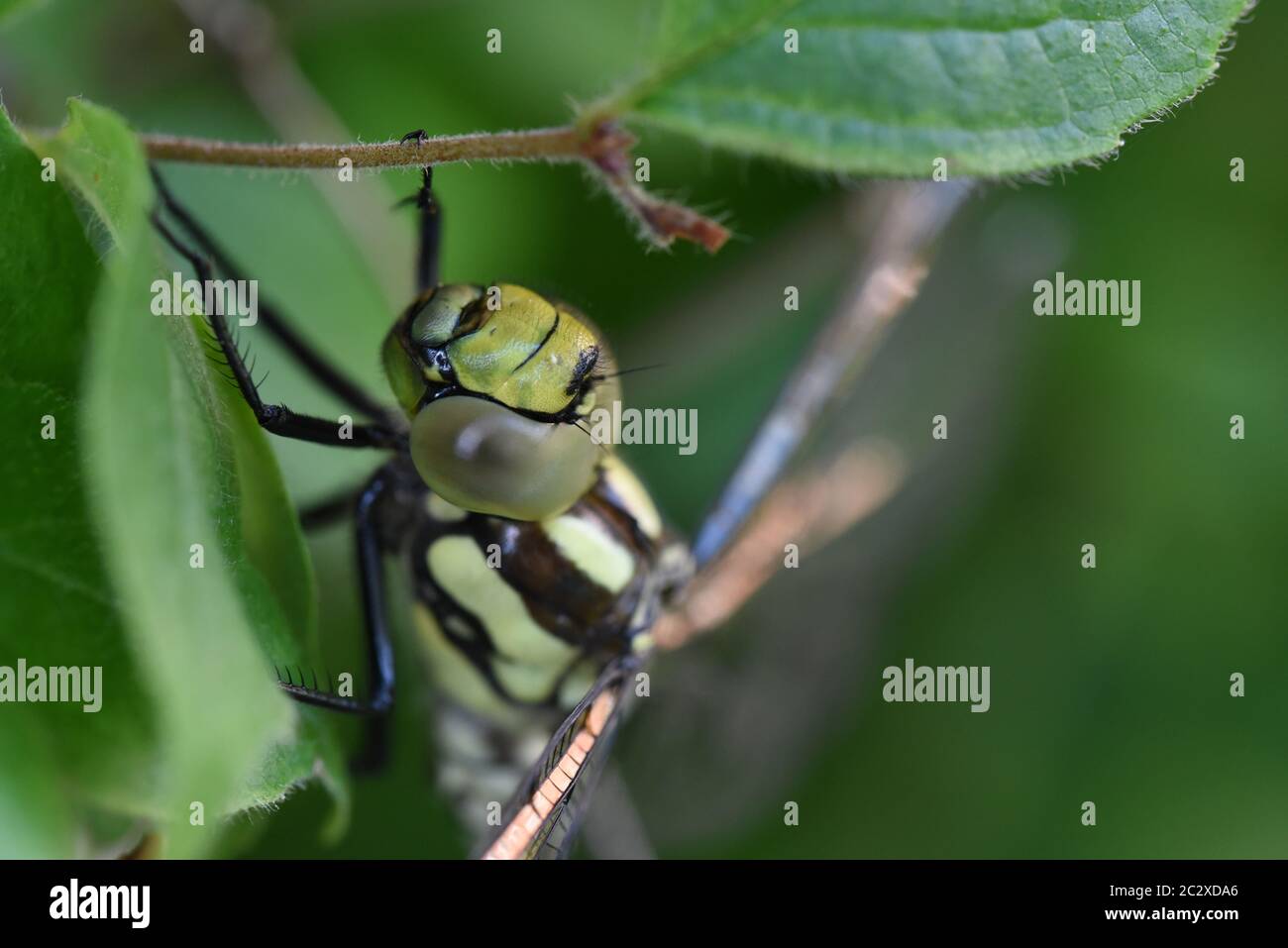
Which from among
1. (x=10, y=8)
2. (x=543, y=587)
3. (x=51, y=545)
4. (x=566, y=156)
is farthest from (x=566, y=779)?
(x=10, y=8)

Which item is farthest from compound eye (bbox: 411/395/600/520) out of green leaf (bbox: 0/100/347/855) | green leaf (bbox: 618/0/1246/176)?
green leaf (bbox: 618/0/1246/176)

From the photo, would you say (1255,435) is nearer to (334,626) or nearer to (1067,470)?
(1067,470)

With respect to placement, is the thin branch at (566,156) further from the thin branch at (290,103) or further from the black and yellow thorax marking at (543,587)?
the thin branch at (290,103)

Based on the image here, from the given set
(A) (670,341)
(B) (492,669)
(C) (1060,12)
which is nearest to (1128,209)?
(A) (670,341)

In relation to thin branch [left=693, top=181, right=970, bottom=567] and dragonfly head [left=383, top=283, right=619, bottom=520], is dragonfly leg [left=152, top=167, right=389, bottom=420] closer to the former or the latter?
dragonfly head [left=383, top=283, right=619, bottom=520]

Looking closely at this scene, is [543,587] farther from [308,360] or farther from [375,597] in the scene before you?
[308,360]

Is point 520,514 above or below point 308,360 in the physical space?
below

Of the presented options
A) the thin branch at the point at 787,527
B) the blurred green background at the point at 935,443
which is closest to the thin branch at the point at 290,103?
the blurred green background at the point at 935,443
